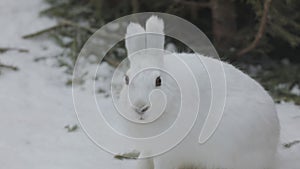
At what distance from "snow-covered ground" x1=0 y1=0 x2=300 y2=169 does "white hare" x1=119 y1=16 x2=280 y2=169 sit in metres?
0.28

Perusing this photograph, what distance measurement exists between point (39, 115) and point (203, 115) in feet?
4.32

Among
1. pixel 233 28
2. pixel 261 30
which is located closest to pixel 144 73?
pixel 261 30

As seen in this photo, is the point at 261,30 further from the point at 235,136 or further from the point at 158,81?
the point at 158,81

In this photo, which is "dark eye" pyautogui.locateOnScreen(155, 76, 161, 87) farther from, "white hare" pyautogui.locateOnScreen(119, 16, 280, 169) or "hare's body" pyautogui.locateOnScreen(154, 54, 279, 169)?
"hare's body" pyautogui.locateOnScreen(154, 54, 279, 169)

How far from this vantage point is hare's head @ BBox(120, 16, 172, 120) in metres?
2.02

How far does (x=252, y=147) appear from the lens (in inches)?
93.4

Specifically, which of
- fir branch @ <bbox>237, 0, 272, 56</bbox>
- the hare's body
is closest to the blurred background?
fir branch @ <bbox>237, 0, 272, 56</bbox>

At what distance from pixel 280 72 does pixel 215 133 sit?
172 centimetres

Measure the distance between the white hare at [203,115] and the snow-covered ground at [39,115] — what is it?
11.1 inches

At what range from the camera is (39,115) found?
10.9 feet

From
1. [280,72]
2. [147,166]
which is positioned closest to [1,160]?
[147,166]

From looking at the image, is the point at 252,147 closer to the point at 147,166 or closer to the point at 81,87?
the point at 147,166

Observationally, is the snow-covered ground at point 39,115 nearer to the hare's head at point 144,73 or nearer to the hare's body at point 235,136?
the hare's body at point 235,136

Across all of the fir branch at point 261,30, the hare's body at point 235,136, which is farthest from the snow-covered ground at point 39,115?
the fir branch at point 261,30
